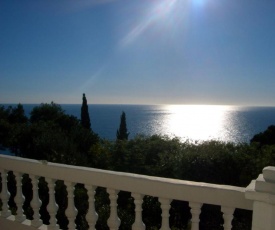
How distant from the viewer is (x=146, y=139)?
45.1ft

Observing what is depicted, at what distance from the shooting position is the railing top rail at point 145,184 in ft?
5.24

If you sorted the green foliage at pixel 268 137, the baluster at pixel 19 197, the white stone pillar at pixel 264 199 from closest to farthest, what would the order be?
the white stone pillar at pixel 264 199 → the baluster at pixel 19 197 → the green foliage at pixel 268 137

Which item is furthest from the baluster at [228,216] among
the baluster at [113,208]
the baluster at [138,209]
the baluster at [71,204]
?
the baluster at [71,204]

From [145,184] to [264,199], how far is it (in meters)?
0.79

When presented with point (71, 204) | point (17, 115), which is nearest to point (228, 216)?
point (71, 204)

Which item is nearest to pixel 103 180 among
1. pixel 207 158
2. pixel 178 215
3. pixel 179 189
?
pixel 179 189

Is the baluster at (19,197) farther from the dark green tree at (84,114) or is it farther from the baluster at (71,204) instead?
the dark green tree at (84,114)

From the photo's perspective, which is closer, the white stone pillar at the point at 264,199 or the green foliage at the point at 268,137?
the white stone pillar at the point at 264,199

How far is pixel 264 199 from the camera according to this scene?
1309 millimetres

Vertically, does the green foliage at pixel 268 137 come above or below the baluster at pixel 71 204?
below

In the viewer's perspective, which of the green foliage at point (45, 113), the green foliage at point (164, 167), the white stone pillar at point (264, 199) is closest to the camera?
the white stone pillar at point (264, 199)

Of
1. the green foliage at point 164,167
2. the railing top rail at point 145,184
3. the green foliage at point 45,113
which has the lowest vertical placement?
the green foliage at point 164,167

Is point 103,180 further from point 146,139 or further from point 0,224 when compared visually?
point 146,139

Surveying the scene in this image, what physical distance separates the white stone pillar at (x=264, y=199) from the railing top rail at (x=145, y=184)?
0.17m
